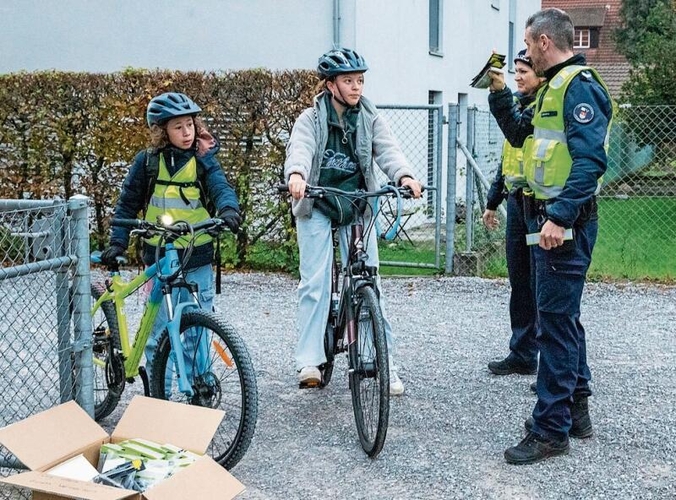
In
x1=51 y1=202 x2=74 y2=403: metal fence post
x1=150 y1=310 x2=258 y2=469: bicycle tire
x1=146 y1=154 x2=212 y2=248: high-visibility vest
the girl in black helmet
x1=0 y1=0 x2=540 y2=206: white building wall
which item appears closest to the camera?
x1=51 y1=202 x2=74 y2=403: metal fence post

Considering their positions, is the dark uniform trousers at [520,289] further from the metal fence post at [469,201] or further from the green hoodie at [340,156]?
the metal fence post at [469,201]

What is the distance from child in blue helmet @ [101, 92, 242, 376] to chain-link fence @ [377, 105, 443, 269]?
2.36 meters

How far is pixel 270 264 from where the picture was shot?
9.95 metres

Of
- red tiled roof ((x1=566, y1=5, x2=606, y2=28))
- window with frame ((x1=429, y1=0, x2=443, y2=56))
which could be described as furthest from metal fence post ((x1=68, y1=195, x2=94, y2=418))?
red tiled roof ((x1=566, y1=5, x2=606, y2=28))

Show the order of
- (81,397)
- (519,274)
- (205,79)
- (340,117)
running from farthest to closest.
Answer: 1. (205,79)
2. (519,274)
3. (340,117)
4. (81,397)

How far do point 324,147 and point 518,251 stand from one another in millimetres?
1381

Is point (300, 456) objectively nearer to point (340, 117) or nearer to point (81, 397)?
point (81, 397)

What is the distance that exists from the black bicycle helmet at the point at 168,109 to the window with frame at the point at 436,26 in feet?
41.4

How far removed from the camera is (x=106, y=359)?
16.1 ft

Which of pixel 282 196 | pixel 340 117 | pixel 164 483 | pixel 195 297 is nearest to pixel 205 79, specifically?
pixel 282 196

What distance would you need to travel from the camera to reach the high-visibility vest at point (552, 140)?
4.28 meters

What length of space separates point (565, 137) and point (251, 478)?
6.77ft

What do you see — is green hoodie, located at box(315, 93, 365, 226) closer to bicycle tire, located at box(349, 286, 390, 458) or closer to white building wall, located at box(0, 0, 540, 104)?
bicycle tire, located at box(349, 286, 390, 458)

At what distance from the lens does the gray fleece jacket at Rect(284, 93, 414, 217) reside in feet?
17.0
